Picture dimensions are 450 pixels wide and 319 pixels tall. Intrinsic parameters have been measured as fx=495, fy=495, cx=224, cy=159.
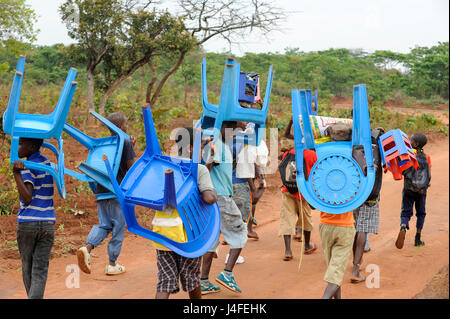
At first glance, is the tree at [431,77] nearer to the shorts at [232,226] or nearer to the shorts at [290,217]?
the shorts at [290,217]

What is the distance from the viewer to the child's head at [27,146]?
12.6 feet

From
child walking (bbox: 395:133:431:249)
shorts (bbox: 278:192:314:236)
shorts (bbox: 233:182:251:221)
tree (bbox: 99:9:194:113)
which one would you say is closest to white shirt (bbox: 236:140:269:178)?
shorts (bbox: 233:182:251:221)

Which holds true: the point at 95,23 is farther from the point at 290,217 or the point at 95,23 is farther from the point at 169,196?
the point at 169,196

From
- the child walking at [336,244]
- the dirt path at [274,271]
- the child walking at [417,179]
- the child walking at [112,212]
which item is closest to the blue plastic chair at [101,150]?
the child walking at [112,212]

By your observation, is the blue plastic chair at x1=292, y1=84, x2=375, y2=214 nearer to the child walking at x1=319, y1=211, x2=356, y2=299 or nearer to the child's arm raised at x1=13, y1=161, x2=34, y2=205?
the child walking at x1=319, y1=211, x2=356, y2=299

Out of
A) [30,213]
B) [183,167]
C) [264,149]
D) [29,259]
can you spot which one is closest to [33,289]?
[29,259]

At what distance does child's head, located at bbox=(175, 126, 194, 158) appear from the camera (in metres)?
3.99

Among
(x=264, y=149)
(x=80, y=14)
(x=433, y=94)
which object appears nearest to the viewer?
(x=264, y=149)

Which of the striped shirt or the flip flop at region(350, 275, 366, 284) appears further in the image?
the flip flop at region(350, 275, 366, 284)

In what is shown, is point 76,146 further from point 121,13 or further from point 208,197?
point 208,197

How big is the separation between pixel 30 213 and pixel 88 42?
9490 mm

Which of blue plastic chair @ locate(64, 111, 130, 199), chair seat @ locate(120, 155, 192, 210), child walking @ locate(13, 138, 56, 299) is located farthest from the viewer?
blue plastic chair @ locate(64, 111, 130, 199)

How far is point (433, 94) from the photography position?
29547mm

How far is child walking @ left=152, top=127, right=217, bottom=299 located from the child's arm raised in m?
1.00
